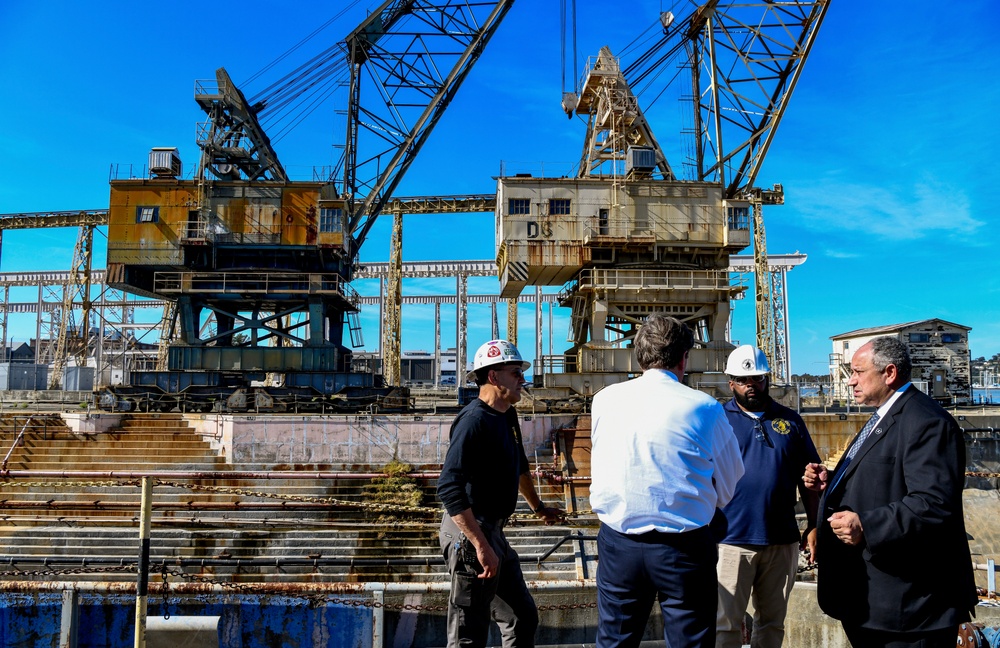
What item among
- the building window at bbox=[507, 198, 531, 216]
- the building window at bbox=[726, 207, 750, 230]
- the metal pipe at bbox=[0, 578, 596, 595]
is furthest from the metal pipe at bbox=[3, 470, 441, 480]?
the building window at bbox=[726, 207, 750, 230]

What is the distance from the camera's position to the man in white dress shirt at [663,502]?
9.71 ft

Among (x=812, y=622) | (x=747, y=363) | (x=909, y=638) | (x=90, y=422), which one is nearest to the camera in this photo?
(x=909, y=638)

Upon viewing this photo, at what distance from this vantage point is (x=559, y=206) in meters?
23.6

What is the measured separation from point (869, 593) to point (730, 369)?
65.8 inches

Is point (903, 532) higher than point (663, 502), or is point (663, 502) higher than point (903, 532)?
point (663, 502)

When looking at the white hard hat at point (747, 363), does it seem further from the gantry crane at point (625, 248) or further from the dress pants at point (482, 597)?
the gantry crane at point (625, 248)

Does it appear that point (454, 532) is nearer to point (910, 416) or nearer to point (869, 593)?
point (869, 593)

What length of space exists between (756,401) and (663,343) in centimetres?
155

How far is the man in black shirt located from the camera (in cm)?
384

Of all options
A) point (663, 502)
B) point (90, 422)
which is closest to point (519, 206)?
point (90, 422)

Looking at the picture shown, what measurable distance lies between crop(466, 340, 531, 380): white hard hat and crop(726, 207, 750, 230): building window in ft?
69.4

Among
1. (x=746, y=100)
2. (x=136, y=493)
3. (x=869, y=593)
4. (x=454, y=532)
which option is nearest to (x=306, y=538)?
(x=136, y=493)

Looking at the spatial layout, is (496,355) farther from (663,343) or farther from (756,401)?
(756,401)

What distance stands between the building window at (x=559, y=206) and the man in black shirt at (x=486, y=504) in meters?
19.9
